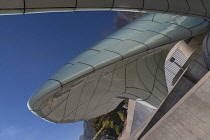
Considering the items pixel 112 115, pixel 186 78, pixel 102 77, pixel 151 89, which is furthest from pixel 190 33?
pixel 112 115

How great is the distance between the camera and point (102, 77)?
1289 centimetres

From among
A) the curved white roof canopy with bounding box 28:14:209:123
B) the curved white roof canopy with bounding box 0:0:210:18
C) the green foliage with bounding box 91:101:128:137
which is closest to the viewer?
the curved white roof canopy with bounding box 0:0:210:18

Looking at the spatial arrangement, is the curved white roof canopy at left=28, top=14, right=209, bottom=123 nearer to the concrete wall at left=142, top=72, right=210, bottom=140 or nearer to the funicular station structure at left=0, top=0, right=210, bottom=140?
the funicular station structure at left=0, top=0, right=210, bottom=140

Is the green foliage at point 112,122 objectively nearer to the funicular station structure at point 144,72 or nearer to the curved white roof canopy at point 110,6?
the funicular station structure at point 144,72

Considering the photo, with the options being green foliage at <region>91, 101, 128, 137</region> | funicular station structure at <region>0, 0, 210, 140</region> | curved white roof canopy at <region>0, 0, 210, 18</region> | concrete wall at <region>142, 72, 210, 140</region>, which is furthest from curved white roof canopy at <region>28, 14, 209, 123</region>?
green foliage at <region>91, 101, 128, 137</region>

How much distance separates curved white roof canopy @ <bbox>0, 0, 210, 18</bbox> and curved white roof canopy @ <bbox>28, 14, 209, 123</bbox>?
2.32 m

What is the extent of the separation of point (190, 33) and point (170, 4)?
158 inches

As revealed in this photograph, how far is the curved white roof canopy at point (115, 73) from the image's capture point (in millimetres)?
10312

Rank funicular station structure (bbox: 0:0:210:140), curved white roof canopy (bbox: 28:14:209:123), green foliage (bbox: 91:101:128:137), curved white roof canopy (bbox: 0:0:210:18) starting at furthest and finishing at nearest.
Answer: green foliage (bbox: 91:101:128:137) < curved white roof canopy (bbox: 28:14:209:123) < funicular station structure (bbox: 0:0:210:140) < curved white roof canopy (bbox: 0:0:210:18)

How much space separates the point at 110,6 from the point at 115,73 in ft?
22.4

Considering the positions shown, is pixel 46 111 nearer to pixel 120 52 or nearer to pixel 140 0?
pixel 120 52

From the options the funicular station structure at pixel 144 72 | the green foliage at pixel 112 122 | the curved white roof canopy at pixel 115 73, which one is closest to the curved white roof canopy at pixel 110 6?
the funicular station structure at pixel 144 72

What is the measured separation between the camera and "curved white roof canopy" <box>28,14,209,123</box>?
10312mm

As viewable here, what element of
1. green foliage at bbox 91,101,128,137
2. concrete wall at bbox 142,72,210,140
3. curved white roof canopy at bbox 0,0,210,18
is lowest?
green foliage at bbox 91,101,128,137
